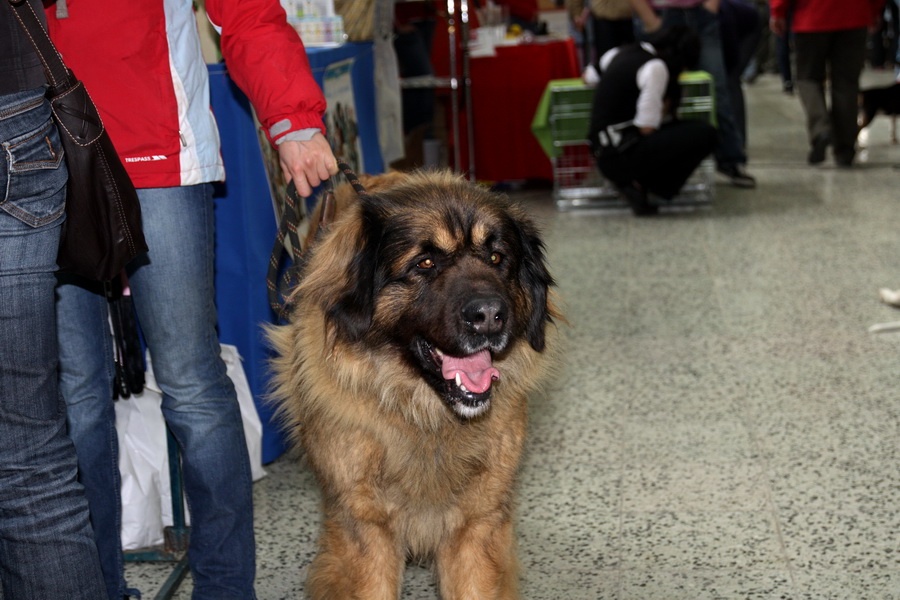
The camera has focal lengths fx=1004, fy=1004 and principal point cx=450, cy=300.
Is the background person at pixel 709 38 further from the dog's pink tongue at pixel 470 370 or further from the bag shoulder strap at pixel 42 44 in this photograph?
the bag shoulder strap at pixel 42 44

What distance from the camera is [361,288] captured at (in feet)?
6.81

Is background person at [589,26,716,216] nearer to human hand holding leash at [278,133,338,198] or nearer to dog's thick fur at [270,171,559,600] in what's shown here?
dog's thick fur at [270,171,559,600]

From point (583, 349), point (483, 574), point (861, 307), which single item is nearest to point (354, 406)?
point (483, 574)

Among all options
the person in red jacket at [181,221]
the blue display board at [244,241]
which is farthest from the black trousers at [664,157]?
the person in red jacket at [181,221]

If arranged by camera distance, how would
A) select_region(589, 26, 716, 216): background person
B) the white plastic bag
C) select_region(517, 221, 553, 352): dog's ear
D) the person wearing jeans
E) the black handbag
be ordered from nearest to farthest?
the person wearing jeans, the black handbag, select_region(517, 221, 553, 352): dog's ear, the white plastic bag, select_region(589, 26, 716, 216): background person

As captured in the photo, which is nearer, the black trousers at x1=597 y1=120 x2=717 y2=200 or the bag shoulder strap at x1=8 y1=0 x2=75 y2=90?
the bag shoulder strap at x1=8 y1=0 x2=75 y2=90

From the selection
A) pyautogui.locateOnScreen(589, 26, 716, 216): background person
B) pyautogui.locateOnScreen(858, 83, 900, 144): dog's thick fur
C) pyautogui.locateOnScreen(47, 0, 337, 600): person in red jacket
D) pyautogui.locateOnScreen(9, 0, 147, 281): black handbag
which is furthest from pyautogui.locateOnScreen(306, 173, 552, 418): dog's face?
pyautogui.locateOnScreen(858, 83, 900, 144): dog's thick fur

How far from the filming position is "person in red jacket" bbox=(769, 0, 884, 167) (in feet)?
25.3

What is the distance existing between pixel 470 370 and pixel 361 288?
0.28 metres

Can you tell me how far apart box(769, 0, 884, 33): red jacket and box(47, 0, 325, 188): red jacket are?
653 cm

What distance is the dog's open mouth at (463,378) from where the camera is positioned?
204cm

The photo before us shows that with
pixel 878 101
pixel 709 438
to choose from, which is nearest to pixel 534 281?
pixel 709 438

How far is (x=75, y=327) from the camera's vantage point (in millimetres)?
2146

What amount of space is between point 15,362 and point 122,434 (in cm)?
116
